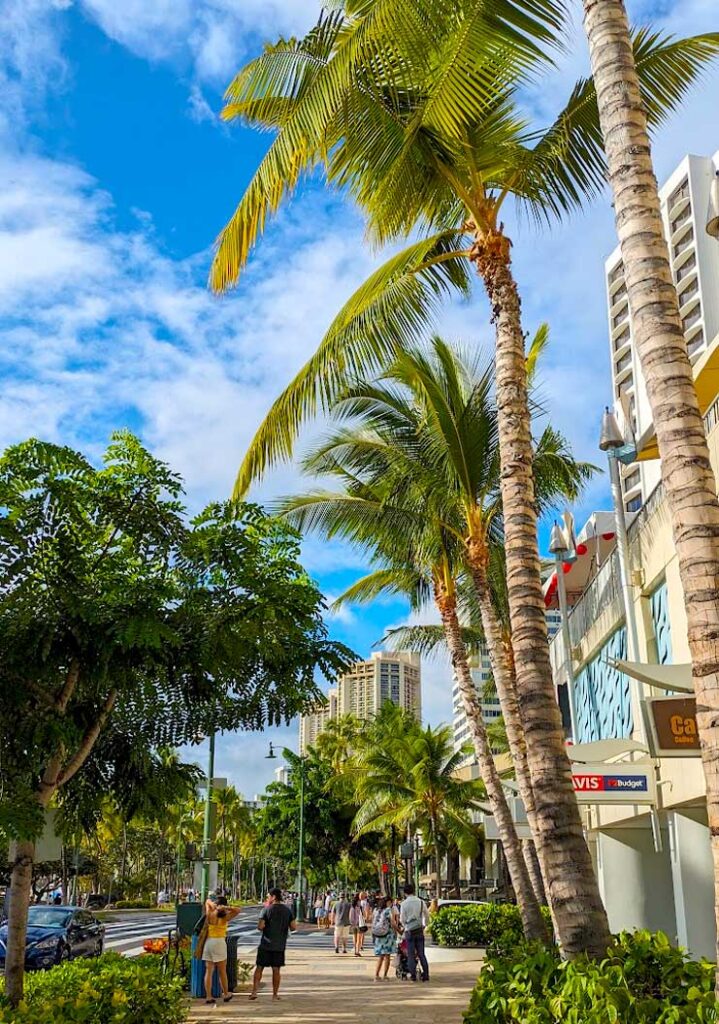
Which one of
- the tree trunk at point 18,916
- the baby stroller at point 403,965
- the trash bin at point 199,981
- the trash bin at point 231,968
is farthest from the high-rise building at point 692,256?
the tree trunk at point 18,916

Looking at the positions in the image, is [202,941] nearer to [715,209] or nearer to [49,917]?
[49,917]

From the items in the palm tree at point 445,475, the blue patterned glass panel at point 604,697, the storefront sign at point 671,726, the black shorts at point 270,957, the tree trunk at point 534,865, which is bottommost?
the black shorts at point 270,957

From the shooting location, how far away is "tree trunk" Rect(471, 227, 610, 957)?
722cm

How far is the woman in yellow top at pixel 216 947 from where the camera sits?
1477 centimetres

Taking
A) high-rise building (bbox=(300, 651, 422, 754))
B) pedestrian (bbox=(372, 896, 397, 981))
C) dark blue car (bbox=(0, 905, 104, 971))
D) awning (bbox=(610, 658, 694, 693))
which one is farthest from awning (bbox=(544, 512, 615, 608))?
high-rise building (bbox=(300, 651, 422, 754))

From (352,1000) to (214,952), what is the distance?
93.7 inches

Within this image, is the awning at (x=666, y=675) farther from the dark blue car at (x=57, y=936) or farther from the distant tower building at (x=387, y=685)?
the distant tower building at (x=387, y=685)

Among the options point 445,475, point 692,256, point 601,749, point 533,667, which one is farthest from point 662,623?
point 692,256

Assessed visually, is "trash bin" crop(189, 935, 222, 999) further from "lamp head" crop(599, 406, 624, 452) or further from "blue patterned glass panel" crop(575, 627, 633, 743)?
"lamp head" crop(599, 406, 624, 452)

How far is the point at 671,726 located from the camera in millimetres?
11031

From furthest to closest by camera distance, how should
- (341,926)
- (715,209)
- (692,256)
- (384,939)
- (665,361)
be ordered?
(692,256) → (341,926) → (384,939) → (715,209) → (665,361)

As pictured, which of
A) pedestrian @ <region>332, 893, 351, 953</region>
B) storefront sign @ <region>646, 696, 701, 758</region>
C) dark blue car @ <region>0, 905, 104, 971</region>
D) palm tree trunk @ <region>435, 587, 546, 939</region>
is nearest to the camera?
storefront sign @ <region>646, 696, 701, 758</region>

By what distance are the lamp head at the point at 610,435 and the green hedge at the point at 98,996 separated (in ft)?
44.5

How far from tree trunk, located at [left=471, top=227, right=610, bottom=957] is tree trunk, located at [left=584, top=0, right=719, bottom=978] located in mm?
2559
